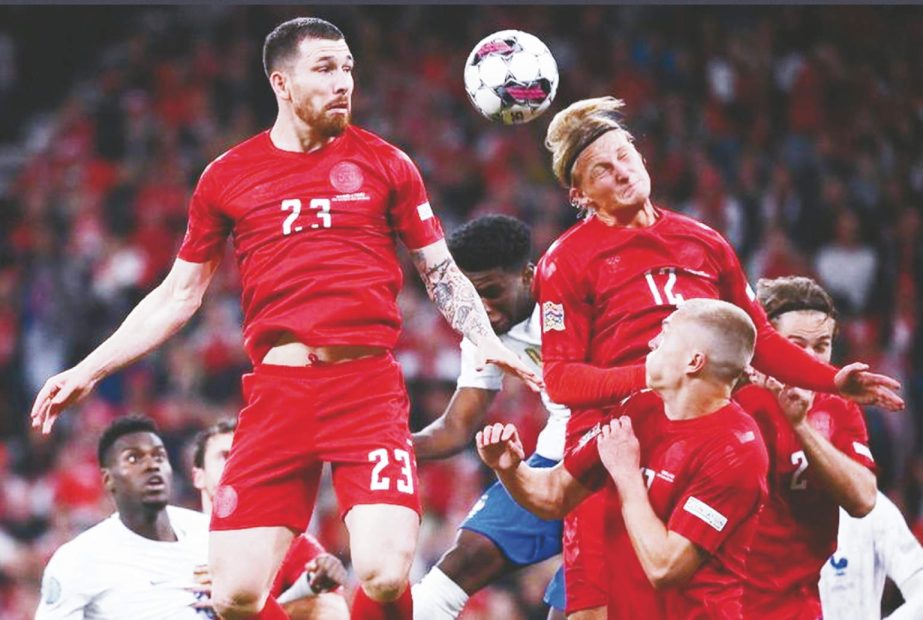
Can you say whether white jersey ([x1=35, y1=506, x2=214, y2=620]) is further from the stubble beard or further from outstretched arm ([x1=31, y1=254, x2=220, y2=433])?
the stubble beard

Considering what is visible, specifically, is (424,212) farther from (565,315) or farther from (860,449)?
(860,449)

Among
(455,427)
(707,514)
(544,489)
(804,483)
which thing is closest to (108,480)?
(455,427)

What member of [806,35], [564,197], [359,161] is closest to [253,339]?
[359,161]

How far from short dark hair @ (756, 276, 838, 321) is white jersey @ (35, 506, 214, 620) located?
8.56ft

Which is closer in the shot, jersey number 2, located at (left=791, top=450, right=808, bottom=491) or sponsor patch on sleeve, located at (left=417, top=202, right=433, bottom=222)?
sponsor patch on sleeve, located at (left=417, top=202, right=433, bottom=222)

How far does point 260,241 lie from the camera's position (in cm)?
516

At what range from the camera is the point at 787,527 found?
551 cm

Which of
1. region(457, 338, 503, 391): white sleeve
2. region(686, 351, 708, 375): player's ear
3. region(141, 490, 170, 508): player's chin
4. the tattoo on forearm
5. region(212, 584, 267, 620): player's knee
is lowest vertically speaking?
region(212, 584, 267, 620): player's knee

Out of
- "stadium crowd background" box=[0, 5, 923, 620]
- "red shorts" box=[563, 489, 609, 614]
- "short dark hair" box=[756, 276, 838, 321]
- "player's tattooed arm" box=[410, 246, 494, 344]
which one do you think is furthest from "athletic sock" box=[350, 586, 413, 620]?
"stadium crowd background" box=[0, 5, 923, 620]

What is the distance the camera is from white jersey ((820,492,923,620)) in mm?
6266

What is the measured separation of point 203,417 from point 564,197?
324 centimetres

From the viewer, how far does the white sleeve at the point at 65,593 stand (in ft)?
21.3

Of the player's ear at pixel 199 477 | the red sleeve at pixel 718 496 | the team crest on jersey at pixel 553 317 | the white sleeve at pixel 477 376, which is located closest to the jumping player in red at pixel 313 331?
the team crest on jersey at pixel 553 317

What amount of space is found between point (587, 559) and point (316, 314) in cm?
122
